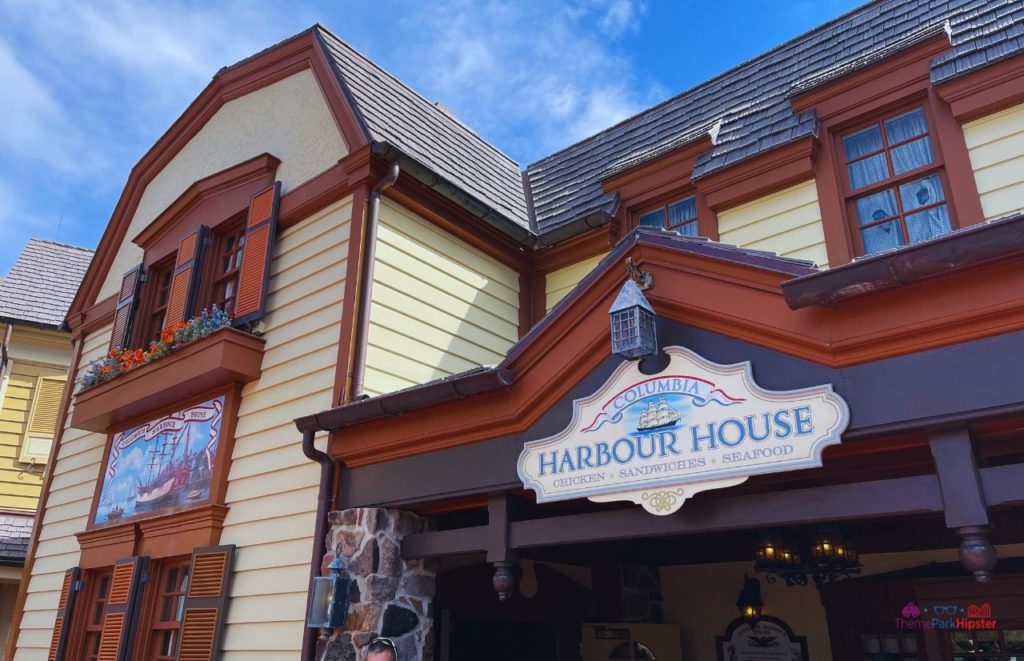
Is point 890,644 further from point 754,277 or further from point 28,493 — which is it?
point 28,493

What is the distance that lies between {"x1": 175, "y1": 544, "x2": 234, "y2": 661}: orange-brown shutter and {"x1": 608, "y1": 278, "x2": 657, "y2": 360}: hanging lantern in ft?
14.3

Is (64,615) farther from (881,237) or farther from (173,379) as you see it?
(881,237)

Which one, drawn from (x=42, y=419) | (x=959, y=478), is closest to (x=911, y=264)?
(x=959, y=478)

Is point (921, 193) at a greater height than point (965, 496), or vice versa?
point (921, 193)

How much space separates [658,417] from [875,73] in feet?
14.3

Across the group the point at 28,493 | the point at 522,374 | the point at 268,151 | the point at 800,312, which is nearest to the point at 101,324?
the point at 268,151

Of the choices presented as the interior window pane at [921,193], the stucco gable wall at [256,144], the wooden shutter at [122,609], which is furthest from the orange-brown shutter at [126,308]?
the interior window pane at [921,193]

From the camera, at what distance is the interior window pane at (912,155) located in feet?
22.0

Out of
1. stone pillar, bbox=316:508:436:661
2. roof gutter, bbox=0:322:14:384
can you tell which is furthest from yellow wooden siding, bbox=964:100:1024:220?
roof gutter, bbox=0:322:14:384

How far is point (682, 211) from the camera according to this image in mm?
8289

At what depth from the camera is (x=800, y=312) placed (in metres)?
4.30

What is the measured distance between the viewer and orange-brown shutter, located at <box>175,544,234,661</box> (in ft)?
22.5

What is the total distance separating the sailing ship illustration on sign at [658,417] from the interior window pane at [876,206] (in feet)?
11.2

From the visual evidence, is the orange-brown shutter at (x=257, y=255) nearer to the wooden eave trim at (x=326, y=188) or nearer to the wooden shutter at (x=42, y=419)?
the wooden eave trim at (x=326, y=188)
